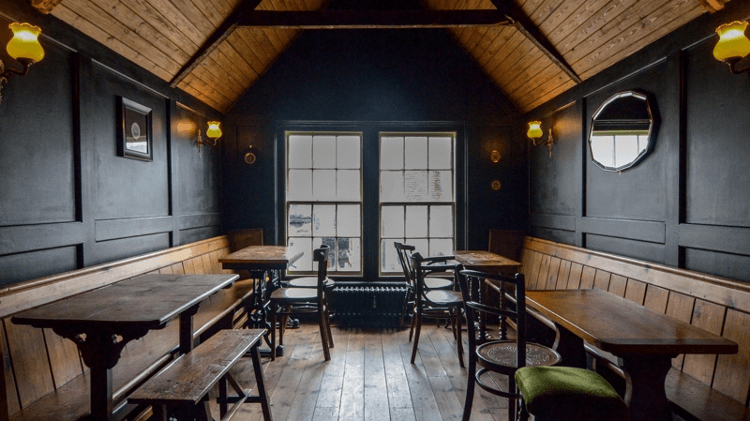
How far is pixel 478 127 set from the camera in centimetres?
527

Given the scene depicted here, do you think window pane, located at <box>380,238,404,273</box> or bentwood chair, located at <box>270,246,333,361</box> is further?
window pane, located at <box>380,238,404,273</box>

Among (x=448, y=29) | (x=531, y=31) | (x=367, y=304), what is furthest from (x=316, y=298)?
(x=448, y=29)

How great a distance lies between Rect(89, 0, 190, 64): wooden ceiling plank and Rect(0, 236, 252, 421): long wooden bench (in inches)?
69.5

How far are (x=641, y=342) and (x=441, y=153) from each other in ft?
13.0

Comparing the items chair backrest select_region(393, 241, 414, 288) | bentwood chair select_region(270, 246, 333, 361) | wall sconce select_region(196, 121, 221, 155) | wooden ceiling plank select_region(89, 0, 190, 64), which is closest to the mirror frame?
chair backrest select_region(393, 241, 414, 288)

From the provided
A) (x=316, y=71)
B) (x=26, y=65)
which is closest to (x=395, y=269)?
(x=316, y=71)

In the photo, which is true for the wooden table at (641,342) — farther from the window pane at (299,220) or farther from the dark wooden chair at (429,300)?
the window pane at (299,220)

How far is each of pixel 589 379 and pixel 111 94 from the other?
366 cm

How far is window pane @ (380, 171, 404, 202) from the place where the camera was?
542 cm

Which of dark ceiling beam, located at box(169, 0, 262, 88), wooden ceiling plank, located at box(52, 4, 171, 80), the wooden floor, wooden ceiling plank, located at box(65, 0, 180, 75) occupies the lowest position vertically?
the wooden floor

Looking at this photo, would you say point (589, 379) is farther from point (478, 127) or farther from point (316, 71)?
point (316, 71)

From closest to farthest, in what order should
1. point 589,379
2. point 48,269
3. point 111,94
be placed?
point 589,379
point 48,269
point 111,94

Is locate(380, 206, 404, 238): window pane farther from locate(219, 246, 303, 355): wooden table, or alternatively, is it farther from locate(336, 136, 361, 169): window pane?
locate(219, 246, 303, 355): wooden table

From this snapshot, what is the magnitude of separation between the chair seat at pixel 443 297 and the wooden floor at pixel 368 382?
21.9 inches
